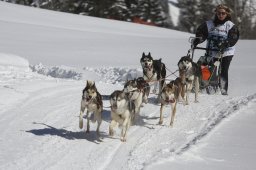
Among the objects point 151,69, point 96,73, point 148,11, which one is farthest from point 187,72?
point 148,11

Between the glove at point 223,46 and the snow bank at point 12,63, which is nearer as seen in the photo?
the glove at point 223,46

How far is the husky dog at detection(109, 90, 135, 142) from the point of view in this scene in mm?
6184

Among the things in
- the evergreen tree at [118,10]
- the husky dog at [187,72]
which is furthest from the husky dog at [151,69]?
the evergreen tree at [118,10]

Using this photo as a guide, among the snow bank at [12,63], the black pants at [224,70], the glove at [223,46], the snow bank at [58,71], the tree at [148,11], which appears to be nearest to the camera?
the glove at [223,46]

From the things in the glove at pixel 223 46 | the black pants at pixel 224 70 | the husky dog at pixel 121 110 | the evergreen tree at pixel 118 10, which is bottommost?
the husky dog at pixel 121 110

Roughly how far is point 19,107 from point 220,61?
4.00 metres

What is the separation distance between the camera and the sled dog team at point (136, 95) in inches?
248

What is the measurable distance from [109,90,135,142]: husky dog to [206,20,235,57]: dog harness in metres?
3.75

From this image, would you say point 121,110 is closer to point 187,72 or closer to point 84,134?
point 84,134

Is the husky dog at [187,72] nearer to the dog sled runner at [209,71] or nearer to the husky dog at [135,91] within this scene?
the dog sled runner at [209,71]

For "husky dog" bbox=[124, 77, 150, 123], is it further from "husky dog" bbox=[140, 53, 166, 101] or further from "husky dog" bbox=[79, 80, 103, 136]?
"husky dog" bbox=[140, 53, 166, 101]

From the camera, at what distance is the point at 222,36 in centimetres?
978

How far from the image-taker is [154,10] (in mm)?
40531

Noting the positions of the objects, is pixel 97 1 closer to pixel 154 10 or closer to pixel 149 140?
pixel 154 10
